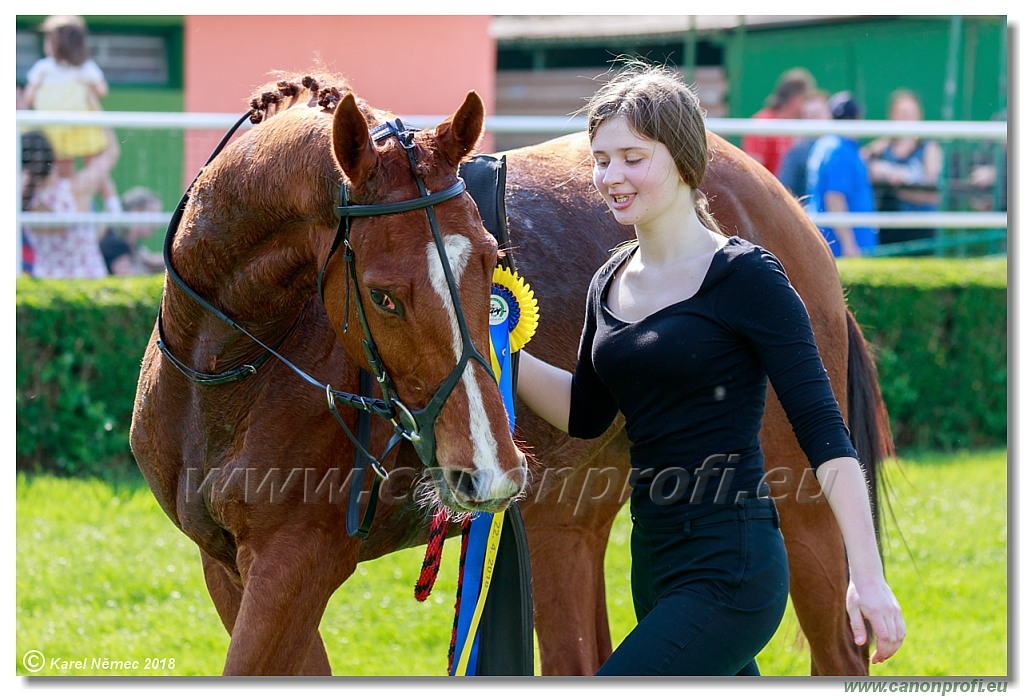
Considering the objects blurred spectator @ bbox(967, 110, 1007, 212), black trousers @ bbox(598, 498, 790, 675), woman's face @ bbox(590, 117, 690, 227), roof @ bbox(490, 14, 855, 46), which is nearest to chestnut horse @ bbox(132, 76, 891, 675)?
woman's face @ bbox(590, 117, 690, 227)

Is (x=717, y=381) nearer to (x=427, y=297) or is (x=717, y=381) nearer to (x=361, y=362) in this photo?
(x=427, y=297)

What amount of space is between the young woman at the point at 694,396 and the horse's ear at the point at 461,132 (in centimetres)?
32

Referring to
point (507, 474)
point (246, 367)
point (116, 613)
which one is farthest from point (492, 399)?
point (116, 613)

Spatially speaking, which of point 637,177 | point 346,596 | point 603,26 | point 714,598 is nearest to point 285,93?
point 637,177

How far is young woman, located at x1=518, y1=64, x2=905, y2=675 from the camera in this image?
261 cm

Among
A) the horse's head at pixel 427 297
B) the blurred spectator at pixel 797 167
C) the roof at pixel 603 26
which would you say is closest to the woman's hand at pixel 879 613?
the horse's head at pixel 427 297

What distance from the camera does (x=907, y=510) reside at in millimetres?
6887

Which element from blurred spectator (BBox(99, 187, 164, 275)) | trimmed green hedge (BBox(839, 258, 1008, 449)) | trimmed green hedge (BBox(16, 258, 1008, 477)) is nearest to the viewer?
trimmed green hedge (BBox(16, 258, 1008, 477))

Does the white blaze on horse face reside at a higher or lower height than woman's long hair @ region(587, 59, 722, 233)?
lower

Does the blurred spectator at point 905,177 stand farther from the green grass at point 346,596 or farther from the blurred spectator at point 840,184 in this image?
the green grass at point 346,596

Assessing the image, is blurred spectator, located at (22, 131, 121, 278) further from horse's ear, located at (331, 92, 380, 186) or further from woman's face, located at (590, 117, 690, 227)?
woman's face, located at (590, 117, 690, 227)

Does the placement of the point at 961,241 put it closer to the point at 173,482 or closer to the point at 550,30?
the point at 550,30

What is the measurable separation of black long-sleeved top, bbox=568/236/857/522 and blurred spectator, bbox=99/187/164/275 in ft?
18.2

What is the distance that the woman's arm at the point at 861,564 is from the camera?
2.34 meters
